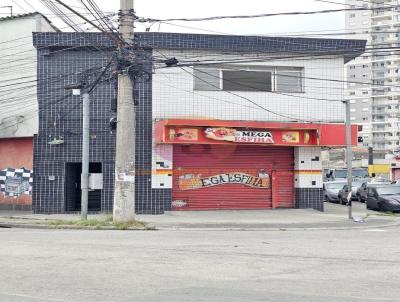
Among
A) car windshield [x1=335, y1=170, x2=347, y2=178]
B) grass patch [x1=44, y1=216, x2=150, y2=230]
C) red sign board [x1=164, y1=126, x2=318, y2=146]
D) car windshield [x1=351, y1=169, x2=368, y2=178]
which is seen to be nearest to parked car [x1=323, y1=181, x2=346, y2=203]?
red sign board [x1=164, y1=126, x2=318, y2=146]

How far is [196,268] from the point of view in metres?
10.0

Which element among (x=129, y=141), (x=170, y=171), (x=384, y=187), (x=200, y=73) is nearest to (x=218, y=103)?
(x=200, y=73)

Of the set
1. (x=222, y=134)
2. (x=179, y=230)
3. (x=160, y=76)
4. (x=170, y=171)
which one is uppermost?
(x=160, y=76)

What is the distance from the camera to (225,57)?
25.2 m

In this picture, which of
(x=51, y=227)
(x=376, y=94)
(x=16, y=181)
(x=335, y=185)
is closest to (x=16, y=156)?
(x=16, y=181)

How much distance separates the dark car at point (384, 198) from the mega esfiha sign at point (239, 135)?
311 inches

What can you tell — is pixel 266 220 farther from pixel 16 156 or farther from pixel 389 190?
pixel 16 156

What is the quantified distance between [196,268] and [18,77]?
18.2 meters

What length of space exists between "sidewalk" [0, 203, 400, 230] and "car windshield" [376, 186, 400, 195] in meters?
3.97

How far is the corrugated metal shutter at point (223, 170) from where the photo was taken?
2536 centimetres

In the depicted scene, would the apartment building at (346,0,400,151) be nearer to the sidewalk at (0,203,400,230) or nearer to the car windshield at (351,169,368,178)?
the car windshield at (351,169,368,178)

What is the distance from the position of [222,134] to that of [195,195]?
3.21m

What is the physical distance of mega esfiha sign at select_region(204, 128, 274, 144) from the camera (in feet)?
79.4

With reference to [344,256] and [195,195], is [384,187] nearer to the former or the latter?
[195,195]
